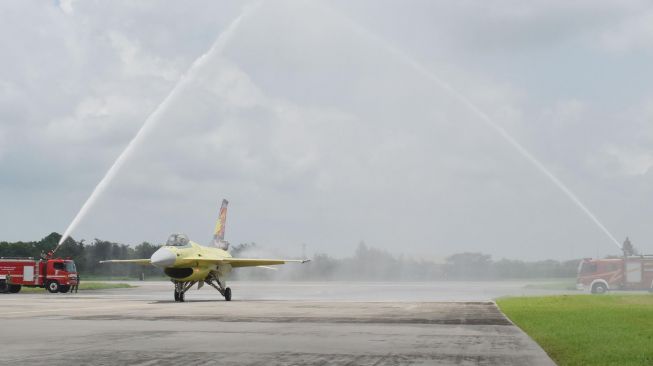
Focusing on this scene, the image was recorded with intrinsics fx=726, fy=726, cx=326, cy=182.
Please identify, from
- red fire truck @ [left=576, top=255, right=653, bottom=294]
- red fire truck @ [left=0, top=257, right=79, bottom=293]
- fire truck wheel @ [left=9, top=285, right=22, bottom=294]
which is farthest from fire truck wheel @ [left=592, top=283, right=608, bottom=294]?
fire truck wheel @ [left=9, top=285, right=22, bottom=294]

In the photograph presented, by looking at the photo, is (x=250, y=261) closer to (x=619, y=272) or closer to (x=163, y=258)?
(x=163, y=258)

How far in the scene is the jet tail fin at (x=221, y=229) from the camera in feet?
190

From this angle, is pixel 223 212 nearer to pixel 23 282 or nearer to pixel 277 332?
pixel 23 282

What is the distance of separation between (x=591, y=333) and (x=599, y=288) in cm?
4703

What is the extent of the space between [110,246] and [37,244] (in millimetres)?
22002

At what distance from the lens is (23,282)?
62500 millimetres

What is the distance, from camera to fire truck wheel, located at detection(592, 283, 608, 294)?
63.7 meters

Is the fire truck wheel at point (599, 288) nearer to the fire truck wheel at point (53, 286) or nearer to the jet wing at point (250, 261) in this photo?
the jet wing at point (250, 261)

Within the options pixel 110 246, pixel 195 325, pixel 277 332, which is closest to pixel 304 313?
pixel 195 325

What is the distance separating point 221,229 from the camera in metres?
59.0

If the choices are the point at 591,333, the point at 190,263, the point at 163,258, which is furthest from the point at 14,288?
the point at 591,333

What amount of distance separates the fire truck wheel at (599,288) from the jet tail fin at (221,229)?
3229 cm

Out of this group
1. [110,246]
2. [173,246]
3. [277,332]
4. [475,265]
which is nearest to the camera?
[277,332]

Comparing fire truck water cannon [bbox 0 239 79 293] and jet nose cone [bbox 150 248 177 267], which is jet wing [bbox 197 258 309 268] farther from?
fire truck water cannon [bbox 0 239 79 293]
